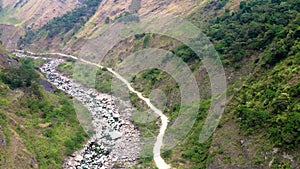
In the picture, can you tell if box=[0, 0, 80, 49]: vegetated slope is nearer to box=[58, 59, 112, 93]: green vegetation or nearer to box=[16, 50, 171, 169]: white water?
box=[58, 59, 112, 93]: green vegetation

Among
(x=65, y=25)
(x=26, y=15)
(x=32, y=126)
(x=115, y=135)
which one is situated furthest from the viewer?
(x=26, y=15)

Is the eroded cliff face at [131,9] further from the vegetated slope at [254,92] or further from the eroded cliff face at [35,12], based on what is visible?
the vegetated slope at [254,92]

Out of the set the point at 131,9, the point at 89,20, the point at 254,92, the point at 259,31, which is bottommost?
the point at 89,20

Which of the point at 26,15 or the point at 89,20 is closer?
the point at 89,20

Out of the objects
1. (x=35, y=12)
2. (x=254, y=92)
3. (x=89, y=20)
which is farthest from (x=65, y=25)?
(x=254, y=92)

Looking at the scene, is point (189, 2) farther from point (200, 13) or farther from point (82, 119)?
point (82, 119)

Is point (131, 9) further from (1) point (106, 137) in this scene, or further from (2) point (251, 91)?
(2) point (251, 91)

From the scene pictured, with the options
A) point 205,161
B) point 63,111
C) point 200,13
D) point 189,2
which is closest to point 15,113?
point 63,111

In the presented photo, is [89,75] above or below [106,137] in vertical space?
below
